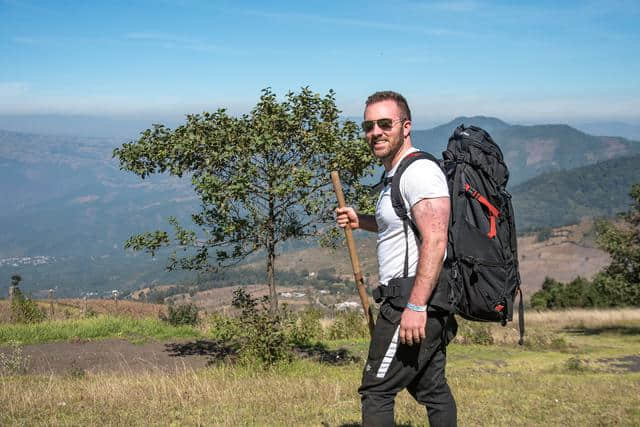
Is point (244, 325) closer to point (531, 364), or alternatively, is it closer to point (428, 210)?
point (531, 364)

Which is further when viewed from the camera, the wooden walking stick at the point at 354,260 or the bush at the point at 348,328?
the bush at the point at 348,328

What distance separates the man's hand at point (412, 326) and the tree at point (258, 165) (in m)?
5.64

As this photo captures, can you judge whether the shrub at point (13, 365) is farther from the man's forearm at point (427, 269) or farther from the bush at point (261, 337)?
the man's forearm at point (427, 269)

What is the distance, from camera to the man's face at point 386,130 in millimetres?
3383

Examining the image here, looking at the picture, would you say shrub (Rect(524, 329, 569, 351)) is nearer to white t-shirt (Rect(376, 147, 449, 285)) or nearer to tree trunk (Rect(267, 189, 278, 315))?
tree trunk (Rect(267, 189, 278, 315))

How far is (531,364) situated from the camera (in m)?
11.6

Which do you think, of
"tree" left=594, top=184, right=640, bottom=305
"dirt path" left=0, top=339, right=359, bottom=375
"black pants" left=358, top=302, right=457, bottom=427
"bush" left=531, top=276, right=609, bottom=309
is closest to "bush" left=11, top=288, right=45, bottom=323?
"dirt path" left=0, top=339, right=359, bottom=375

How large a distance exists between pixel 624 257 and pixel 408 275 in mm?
20042

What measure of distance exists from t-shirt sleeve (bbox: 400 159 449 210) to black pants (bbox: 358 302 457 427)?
63cm

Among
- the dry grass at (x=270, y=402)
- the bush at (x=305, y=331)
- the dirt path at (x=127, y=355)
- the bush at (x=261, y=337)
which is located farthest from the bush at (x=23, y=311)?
the bush at (x=261, y=337)

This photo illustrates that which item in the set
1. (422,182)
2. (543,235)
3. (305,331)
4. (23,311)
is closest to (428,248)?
(422,182)

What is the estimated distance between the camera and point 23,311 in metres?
14.3

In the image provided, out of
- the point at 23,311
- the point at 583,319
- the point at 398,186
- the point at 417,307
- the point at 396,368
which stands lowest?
the point at 583,319

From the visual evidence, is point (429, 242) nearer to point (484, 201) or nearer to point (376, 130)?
point (484, 201)
